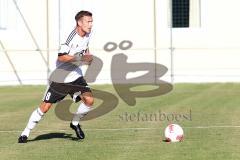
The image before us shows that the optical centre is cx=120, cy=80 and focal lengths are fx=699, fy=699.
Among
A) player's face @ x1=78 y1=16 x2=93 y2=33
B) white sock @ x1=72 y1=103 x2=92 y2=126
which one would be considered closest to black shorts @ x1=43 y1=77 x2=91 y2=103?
white sock @ x1=72 y1=103 x2=92 y2=126

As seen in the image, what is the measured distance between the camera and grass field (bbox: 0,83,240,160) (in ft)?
39.5

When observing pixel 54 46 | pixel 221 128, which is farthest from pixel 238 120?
pixel 54 46

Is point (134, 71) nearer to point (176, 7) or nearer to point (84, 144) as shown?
point (176, 7)

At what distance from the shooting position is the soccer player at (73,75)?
533 inches

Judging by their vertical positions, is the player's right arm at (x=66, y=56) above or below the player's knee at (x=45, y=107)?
above

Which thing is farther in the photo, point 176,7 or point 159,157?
point 176,7

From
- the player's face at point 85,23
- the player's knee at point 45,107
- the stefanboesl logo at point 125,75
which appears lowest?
the stefanboesl logo at point 125,75

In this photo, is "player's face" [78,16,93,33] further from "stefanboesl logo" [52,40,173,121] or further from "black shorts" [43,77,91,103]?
"stefanboesl logo" [52,40,173,121]

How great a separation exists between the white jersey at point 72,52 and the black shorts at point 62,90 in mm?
92

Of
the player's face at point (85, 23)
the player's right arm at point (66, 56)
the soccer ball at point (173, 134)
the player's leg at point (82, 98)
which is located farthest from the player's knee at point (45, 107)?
the soccer ball at point (173, 134)

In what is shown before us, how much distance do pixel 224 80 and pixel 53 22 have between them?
8124 mm

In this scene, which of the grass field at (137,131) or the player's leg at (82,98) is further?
the player's leg at (82,98)

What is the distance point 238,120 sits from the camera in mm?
A: 17156

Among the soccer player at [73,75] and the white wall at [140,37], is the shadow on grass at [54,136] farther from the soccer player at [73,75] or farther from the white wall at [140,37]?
the white wall at [140,37]
